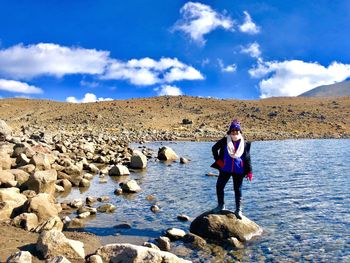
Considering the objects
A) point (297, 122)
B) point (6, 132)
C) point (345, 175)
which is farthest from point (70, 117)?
point (345, 175)

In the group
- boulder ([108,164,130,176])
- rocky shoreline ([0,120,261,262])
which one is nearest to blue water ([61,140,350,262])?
rocky shoreline ([0,120,261,262])

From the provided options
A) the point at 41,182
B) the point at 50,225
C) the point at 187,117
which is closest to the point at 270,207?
the point at 50,225

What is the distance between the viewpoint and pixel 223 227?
1194 cm

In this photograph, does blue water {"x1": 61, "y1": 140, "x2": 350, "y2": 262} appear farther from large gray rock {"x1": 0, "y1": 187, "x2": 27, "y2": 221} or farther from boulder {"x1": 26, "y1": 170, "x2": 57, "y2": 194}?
large gray rock {"x1": 0, "y1": 187, "x2": 27, "y2": 221}

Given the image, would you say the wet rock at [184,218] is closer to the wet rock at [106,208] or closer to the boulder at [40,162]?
the wet rock at [106,208]

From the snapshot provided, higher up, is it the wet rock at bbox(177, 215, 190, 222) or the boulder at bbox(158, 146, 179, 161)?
the boulder at bbox(158, 146, 179, 161)

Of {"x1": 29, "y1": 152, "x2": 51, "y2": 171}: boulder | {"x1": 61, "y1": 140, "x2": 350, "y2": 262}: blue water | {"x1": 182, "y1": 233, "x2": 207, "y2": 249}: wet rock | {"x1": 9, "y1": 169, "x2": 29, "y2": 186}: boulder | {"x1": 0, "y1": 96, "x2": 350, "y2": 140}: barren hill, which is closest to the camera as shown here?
{"x1": 61, "y1": 140, "x2": 350, "y2": 262}: blue water

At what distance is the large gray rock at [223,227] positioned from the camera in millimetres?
11773

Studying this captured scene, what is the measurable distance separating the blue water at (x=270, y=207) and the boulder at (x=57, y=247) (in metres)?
2.81

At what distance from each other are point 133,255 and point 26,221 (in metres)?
4.18

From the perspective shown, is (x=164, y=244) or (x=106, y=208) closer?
(x=164, y=244)

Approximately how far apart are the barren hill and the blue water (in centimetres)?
4592

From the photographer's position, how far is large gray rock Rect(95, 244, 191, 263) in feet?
29.5

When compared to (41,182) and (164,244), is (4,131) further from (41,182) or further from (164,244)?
(164,244)
